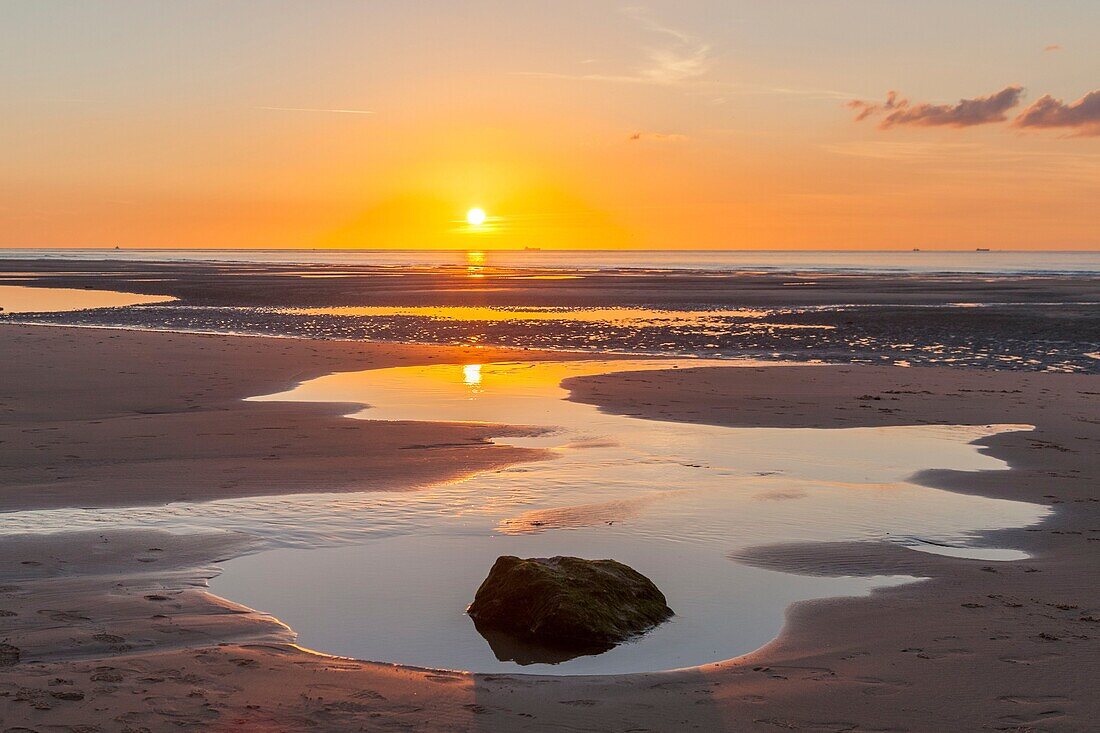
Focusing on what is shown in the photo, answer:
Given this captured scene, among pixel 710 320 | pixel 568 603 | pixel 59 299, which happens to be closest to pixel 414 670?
pixel 568 603

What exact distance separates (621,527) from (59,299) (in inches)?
1898

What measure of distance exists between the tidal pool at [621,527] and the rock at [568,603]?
0.16 m

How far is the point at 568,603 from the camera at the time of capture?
6758 mm

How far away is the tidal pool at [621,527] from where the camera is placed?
682 cm

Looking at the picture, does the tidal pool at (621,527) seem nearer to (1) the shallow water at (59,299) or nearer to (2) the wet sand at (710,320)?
(2) the wet sand at (710,320)

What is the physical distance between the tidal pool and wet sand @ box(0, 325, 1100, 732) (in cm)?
34

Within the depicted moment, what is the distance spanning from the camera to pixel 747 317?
1593 inches

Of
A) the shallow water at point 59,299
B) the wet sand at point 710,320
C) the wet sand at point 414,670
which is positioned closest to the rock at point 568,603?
the wet sand at point 414,670

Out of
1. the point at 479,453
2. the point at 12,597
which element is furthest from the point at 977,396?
the point at 12,597

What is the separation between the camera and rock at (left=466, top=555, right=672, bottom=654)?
6691 mm

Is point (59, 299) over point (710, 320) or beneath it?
over

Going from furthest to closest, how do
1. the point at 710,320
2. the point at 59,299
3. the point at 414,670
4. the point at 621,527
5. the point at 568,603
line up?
the point at 59,299 < the point at 710,320 < the point at 621,527 < the point at 568,603 < the point at 414,670

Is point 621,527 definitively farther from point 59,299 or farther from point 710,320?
point 59,299

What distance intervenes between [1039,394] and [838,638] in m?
14.6
